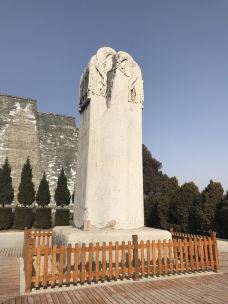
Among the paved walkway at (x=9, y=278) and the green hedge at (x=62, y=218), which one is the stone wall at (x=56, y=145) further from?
the paved walkway at (x=9, y=278)

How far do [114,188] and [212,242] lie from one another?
294cm

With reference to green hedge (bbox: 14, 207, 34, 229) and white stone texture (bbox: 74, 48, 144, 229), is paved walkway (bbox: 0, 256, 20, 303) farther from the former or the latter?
green hedge (bbox: 14, 207, 34, 229)

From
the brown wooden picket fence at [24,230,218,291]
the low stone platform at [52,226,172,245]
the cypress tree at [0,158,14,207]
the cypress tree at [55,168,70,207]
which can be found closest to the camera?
the brown wooden picket fence at [24,230,218,291]

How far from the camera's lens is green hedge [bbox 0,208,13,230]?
20922mm

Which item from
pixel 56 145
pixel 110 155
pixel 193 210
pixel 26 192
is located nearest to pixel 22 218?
pixel 26 192

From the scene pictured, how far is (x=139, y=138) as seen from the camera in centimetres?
830

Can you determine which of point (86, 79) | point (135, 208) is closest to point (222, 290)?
point (135, 208)

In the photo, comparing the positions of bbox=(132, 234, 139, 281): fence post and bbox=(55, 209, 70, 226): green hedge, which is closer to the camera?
bbox=(132, 234, 139, 281): fence post

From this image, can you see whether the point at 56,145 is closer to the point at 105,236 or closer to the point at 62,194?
the point at 62,194

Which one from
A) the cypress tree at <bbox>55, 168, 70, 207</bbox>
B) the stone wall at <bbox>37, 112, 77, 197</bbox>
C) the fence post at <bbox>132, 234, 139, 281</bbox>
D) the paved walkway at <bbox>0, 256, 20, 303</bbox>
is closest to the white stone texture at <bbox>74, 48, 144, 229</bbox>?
the fence post at <bbox>132, 234, 139, 281</bbox>

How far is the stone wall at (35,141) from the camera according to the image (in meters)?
39.0

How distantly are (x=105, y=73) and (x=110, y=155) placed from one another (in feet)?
8.49

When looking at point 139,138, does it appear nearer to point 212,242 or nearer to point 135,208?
point 135,208

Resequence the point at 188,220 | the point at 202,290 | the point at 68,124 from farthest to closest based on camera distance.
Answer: the point at 68,124
the point at 188,220
the point at 202,290
